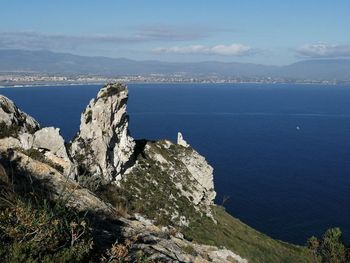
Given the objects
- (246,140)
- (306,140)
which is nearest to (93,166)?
(246,140)

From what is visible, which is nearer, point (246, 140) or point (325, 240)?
point (325, 240)

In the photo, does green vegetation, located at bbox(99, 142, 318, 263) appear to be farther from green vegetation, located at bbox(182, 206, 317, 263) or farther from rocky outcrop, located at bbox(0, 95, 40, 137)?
rocky outcrop, located at bbox(0, 95, 40, 137)

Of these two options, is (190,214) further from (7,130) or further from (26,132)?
(7,130)

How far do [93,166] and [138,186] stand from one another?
24.6 ft

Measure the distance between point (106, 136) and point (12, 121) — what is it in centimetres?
2423

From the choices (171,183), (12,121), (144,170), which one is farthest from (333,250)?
(12,121)

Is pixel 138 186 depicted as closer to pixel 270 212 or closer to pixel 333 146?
pixel 270 212

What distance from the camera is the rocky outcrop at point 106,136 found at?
50406 mm

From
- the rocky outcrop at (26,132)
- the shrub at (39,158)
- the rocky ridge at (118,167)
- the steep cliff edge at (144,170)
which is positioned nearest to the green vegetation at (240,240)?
the steep cliff edge at (144,170)

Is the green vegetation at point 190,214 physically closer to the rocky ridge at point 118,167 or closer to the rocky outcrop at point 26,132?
the rocky ridge at point 118,167

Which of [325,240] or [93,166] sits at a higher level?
[93,166]

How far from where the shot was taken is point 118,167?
5475 cm

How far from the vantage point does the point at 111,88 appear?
5750 centimetres

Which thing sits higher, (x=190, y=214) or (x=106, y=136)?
(x=106, y=136)
